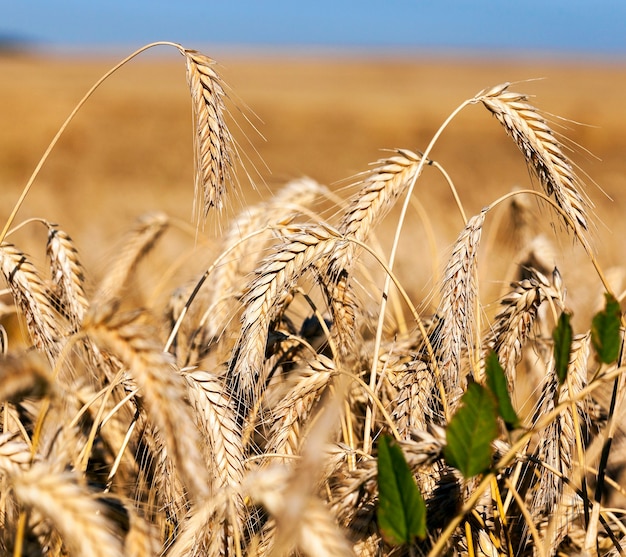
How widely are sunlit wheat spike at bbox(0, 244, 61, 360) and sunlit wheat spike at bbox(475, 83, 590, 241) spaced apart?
0.98 m

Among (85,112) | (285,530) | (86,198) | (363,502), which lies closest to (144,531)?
(363,502)

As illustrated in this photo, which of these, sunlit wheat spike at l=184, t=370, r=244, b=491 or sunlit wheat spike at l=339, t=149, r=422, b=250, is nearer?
sunlit wheat spike at l=184, t=370, r=244, b=491

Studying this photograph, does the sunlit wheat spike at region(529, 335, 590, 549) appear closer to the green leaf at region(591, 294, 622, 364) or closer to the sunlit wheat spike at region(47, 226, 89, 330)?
the green leaf at region(591, 294, 622, 364)

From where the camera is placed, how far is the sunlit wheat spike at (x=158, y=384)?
89 cm

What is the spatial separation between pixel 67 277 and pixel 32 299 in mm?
178

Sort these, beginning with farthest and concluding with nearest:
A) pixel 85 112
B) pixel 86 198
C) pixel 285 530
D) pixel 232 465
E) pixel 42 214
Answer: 1. pixel 85 112
2. pixel 86 198
3. pixel 42 214
4. pixel 232 465
5. pixel 285 530

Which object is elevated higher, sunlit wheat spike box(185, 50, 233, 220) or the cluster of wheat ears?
sunlit wheat spike box(185, 50, 233, 220)

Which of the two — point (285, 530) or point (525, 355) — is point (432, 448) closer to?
point (285, 530)

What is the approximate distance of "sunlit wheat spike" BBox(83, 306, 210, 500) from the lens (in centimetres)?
89

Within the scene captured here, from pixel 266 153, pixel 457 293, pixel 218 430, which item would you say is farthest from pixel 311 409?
pixel 266 153

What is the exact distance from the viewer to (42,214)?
6.07 metres

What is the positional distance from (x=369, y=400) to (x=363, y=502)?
27 centimetres

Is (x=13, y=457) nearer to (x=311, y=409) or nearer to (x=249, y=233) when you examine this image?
(x=311, y=409)

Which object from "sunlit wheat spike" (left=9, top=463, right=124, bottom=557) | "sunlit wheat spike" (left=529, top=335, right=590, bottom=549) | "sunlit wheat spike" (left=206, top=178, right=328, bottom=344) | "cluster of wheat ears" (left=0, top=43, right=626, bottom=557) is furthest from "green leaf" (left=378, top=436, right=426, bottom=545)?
"sunlit wheat spike" (left=206, top=178, right=328, bottom=344)
